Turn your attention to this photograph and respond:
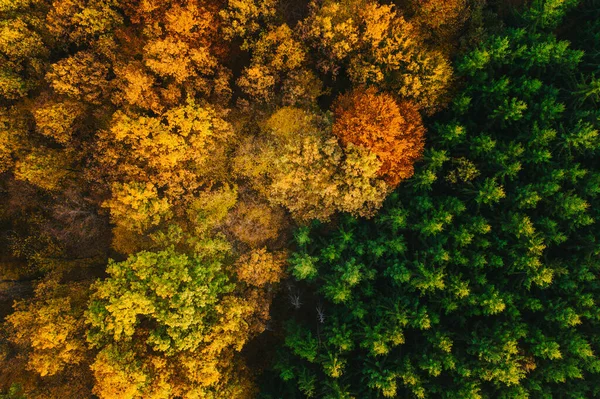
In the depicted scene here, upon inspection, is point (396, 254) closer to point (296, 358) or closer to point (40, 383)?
point (296, 358)

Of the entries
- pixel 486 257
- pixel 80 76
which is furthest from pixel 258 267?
pixel 80 76

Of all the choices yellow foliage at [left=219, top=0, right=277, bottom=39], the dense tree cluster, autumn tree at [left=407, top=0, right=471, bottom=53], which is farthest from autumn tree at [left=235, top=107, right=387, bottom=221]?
autumn tree at [left=407, top=0, right=471, bottom=53]

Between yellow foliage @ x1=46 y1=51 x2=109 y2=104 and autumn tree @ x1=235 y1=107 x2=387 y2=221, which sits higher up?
yellow foliage @ x1=46 y1=51 x2=109 y2=104

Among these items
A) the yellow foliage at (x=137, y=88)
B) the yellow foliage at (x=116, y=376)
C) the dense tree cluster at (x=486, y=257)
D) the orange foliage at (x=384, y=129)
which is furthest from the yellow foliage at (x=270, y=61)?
the yellow foliage at (x=116, y=376)

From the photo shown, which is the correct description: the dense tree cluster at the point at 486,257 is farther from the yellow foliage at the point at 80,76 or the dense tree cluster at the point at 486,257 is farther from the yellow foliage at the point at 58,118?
the yellow foliage at the point at 58,118

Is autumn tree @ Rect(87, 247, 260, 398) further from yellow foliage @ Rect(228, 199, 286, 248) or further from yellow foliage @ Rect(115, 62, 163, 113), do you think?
yellow foliage @ Rect(115, 62, 163, 113)

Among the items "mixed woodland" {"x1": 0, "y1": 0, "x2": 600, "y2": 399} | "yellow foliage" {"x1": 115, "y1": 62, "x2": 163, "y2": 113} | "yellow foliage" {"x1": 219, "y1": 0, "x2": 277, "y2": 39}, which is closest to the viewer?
"yellow foliage" {"x1": 115, "y1": 62, "x2": 163, "y2": 113}

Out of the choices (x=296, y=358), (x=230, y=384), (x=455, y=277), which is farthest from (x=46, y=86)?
(x=455, y=277)
